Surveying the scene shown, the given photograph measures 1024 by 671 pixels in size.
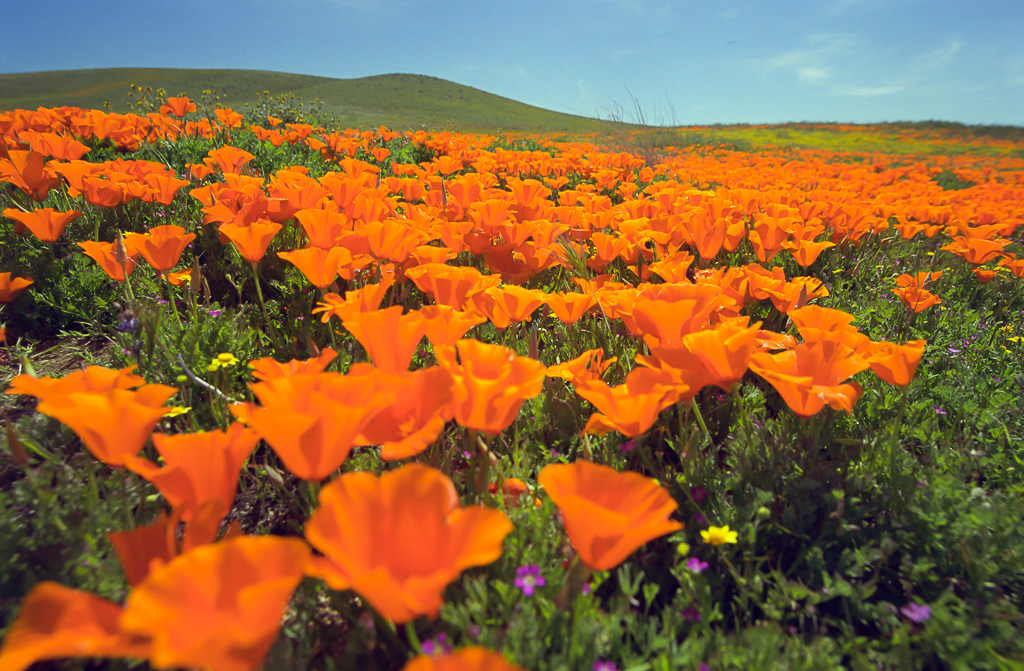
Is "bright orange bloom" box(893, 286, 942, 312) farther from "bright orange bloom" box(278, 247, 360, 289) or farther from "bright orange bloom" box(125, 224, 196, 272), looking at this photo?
"bright orange bloom" box(125, 224, 196, 272)

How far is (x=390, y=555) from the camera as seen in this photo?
0.75 m

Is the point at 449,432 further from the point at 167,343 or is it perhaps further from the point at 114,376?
the point at 167,343

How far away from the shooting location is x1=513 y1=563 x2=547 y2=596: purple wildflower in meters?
0.99

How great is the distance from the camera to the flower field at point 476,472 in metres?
0.74

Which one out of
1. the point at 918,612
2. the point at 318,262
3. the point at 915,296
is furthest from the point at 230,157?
the point at 915,296

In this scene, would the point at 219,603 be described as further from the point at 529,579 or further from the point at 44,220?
the point at 44,220

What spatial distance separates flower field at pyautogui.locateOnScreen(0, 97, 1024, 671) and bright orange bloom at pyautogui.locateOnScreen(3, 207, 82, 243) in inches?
1.2

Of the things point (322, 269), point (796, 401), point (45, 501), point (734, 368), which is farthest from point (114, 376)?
point (796, 401)

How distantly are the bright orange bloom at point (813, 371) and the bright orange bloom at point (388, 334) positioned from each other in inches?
33.3

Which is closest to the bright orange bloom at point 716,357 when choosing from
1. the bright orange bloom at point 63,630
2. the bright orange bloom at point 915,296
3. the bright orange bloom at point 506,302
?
the bright orange bloom at point 506,302

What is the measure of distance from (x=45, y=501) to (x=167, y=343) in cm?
86

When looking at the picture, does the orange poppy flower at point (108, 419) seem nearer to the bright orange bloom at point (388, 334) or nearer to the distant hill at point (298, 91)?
the bright orange bloom at point (388, 334)

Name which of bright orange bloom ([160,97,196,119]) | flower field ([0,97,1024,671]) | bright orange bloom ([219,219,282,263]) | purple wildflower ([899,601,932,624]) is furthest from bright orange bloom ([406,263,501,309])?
bright orange bloom ([160,97,196,119])

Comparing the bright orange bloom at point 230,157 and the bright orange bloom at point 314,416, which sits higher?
the bright orange bloom at point 230,157
